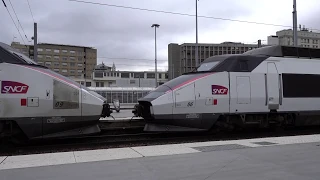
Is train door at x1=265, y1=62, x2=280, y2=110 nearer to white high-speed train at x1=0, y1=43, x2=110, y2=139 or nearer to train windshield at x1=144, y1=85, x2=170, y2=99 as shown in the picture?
train windshield at x1=144, y1=85, x2=170, y2=99

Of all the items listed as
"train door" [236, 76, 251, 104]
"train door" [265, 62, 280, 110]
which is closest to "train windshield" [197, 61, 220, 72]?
"train door" [236, 76, 251, 104]

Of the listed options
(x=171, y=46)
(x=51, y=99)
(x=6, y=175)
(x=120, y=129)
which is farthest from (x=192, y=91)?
(x=171, y=46)

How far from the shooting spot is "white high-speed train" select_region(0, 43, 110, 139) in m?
8.35

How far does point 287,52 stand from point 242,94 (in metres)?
2.96

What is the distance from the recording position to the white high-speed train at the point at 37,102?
835 centimetres

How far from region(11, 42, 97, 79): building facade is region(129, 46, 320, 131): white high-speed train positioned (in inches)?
4361

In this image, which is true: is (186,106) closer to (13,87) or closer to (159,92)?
(159,92)

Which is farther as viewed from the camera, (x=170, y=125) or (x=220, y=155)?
(x=170, y=125)

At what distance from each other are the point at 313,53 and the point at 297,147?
7126 mm

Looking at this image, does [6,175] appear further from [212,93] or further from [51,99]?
[212,93]

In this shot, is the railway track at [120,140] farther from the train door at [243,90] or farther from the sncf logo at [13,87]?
the sncf logo at [13,87]

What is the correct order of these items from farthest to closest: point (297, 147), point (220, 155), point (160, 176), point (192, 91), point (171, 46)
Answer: point (171, 46)
point (192, 91)
point (297, 147)
point (220, 155)
point (160, 176)

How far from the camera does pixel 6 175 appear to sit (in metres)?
5.18

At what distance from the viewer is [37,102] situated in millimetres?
8609
